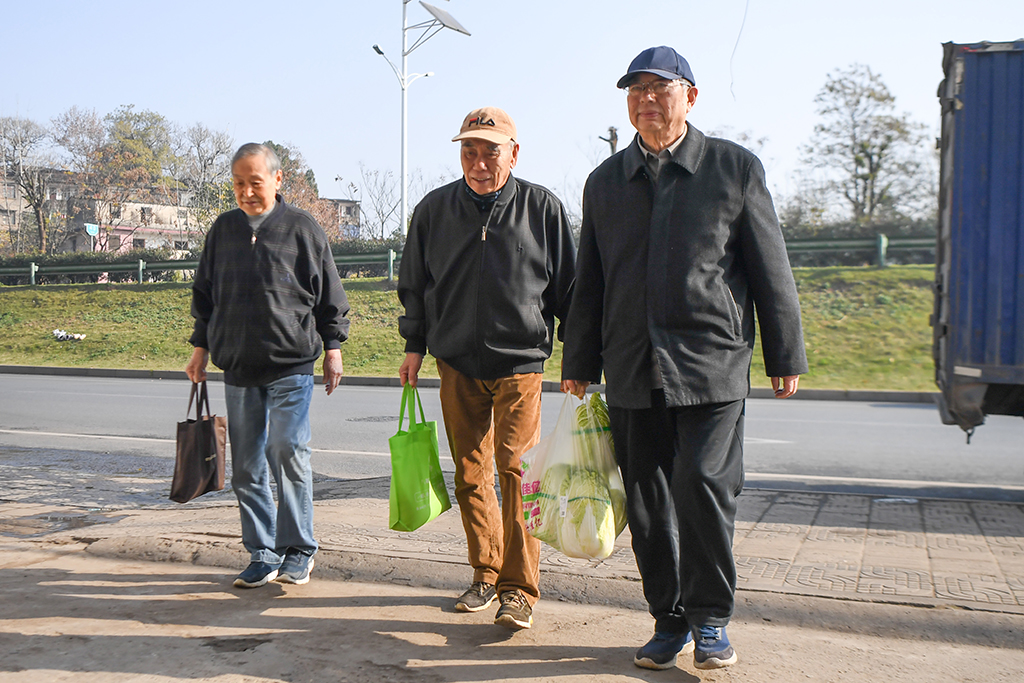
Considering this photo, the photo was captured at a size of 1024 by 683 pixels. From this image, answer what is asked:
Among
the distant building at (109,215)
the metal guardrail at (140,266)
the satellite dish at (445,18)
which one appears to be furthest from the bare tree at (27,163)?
the satellite dish at (445,18)

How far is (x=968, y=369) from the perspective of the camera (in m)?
6.26

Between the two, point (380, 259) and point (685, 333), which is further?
point (380, 259)

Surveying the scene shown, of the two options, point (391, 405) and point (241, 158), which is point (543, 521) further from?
point (391, 405)

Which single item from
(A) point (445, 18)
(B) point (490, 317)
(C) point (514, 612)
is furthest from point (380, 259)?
(C) point (514, 612)

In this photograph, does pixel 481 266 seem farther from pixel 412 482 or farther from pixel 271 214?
pixel 271 214

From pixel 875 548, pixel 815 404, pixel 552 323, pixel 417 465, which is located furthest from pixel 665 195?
pixel 815 404

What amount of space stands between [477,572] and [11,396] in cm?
1250

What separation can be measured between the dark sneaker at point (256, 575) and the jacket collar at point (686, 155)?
238 cm

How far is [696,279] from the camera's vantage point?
3.04 meters

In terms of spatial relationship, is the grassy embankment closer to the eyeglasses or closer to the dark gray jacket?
the dark gray jacket

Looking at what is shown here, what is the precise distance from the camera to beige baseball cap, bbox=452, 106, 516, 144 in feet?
12.0

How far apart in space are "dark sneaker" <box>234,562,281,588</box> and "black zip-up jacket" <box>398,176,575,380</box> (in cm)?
121

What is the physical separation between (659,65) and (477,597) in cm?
220

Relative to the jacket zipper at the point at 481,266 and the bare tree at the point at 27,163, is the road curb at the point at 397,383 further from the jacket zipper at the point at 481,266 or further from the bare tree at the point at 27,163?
the bare tree at the point at 27,163
